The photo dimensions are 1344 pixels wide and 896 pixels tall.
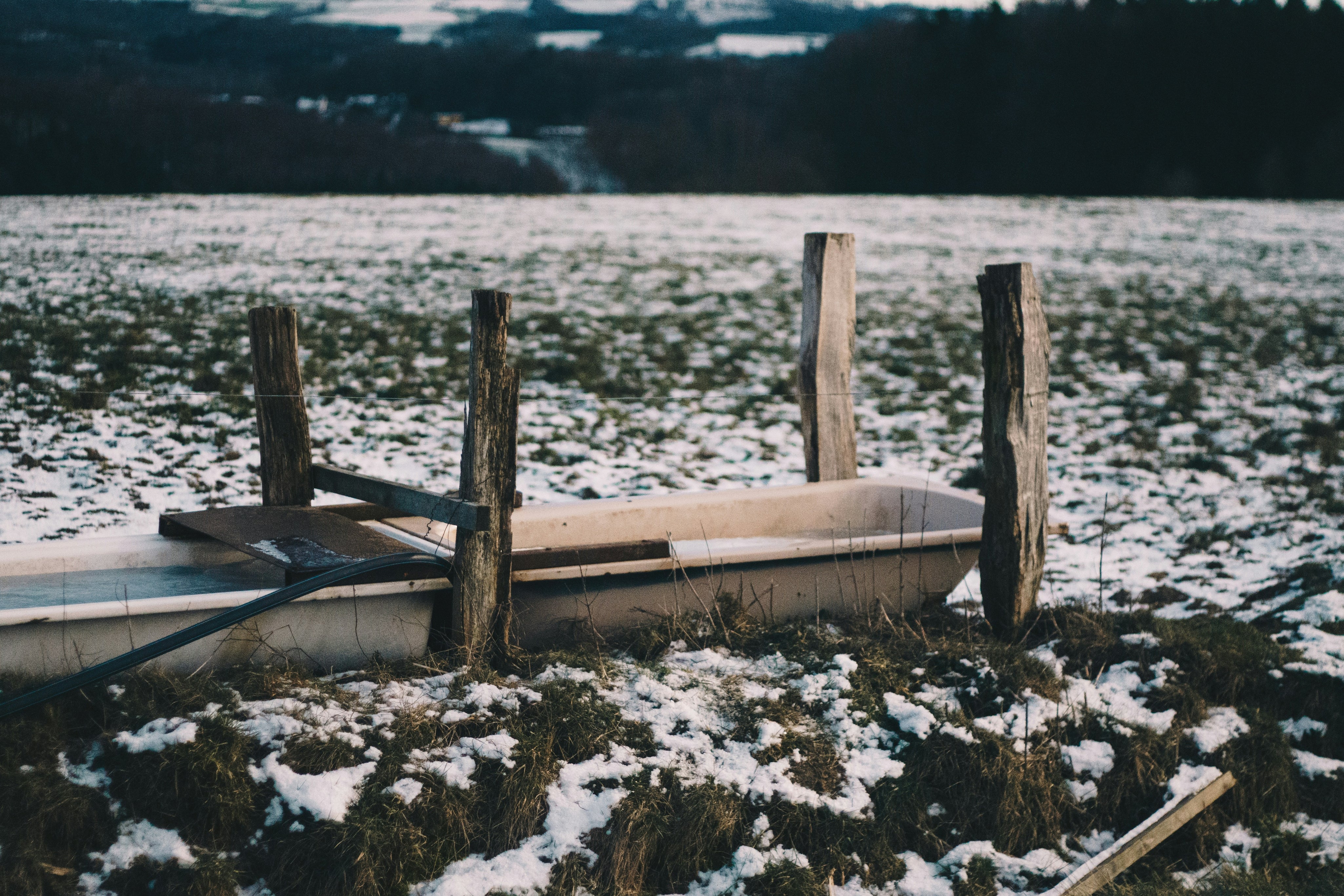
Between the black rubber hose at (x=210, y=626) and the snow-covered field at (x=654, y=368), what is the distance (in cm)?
232

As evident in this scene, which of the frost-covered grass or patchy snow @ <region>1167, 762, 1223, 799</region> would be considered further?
patchy snow @ <region>1167, 762, 1223, 799</region>

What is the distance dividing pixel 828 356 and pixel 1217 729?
2333mm

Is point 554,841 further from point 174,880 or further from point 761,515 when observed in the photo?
point 761,515

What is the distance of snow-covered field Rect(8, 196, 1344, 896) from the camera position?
312 cm

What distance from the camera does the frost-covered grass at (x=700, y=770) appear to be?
9.04ft

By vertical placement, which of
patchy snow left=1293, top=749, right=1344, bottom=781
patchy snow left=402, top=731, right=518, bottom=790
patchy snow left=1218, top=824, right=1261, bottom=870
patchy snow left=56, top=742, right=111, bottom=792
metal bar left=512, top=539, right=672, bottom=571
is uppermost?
metal bar left=512, top=539, right=672, bottom=571

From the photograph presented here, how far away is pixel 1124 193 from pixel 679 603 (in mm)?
36611

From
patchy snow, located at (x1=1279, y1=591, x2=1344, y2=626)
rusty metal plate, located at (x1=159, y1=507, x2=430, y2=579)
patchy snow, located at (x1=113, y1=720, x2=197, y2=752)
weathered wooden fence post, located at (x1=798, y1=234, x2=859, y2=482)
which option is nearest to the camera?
patchy snow, located at (x1=113, y1=720, x2=197, y2=752)

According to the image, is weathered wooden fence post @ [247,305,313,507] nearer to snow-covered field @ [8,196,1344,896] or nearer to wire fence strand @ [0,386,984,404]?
snow-covered field @ [8,196,1344,896]

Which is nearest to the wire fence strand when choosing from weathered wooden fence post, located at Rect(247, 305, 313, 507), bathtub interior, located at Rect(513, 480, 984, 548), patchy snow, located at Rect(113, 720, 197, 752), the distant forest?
bathtub interior, located at Rect(513, 480, 984, 548)

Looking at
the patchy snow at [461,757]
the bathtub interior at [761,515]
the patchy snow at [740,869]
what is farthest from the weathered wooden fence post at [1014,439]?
the patchy snow at [461,757]

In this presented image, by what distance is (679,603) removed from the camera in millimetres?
4008

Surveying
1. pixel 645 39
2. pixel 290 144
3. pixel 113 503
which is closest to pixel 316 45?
pixel 290 144

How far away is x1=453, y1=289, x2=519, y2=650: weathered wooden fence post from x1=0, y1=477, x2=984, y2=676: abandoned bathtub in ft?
0.43
